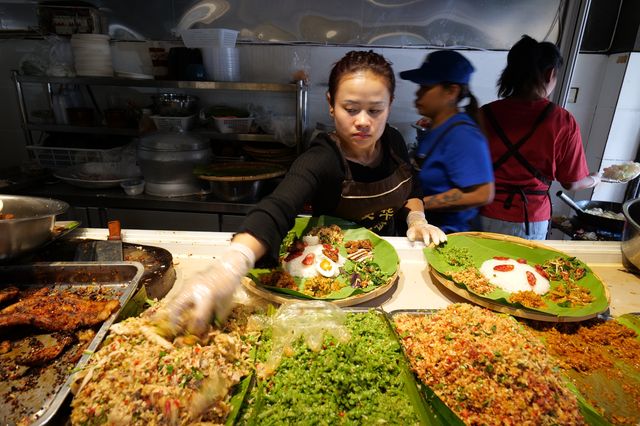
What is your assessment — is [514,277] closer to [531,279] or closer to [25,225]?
[531,279]

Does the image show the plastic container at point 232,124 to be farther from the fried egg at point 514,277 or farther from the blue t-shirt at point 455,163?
the fried egg at point 514,277

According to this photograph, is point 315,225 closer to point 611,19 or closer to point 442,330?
point 442,330

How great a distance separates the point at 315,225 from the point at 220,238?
566mm

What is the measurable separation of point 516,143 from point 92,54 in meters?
4.36

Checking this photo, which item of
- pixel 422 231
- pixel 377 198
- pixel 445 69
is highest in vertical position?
pixel 445 69

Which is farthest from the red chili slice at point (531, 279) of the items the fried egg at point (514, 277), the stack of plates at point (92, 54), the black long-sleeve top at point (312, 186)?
the stack of plates at point (92, 54)

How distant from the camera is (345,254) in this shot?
6.39 feet

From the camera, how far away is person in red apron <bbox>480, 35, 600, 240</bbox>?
8.47ft

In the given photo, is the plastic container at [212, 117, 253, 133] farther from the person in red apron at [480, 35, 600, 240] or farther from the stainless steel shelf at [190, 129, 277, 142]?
the person in red apron at [480, 35, 600, 240]

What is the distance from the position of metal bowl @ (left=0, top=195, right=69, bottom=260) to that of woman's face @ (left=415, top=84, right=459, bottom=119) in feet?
7.55

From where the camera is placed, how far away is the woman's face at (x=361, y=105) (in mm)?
1781

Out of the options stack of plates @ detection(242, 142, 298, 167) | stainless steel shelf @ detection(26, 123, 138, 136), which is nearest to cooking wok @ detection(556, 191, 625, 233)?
stack of plates @ detection(242, 142, 298, 167)

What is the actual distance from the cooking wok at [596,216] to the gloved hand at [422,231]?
1.99 metres

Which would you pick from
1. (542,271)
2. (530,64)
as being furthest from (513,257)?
(530,64)
